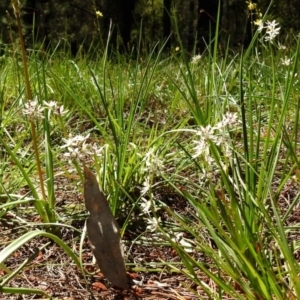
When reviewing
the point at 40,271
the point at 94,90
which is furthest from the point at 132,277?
the point at 94,90

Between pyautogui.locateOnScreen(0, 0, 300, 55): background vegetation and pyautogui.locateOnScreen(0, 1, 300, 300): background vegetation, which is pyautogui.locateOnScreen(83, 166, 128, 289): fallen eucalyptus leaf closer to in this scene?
pyautogui.locateOnScreen(0, 1, 300, 300): background vegetation

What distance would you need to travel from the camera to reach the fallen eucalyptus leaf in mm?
1048

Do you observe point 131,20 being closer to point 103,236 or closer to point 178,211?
point 178,211

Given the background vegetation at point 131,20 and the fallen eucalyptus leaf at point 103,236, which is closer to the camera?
the fallen eucalyptus leaf at point 103,236

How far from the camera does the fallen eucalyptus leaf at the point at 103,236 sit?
3.44 ft

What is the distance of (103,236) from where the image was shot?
1.06 metres

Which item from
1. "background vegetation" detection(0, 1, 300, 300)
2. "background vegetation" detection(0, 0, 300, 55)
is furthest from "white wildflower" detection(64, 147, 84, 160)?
"background vegetation" detection(0, 0, 300, 55)

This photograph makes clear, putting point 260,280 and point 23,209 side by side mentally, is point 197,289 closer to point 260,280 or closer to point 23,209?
point 260,280

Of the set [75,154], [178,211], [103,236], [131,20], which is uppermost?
[75,154]

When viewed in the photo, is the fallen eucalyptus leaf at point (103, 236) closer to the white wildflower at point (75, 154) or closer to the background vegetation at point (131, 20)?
the white wildflower at point (75, 154)

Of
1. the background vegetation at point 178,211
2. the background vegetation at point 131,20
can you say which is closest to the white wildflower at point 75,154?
the background vegetation at point 178,211

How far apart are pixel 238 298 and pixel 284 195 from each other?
691 millimetres

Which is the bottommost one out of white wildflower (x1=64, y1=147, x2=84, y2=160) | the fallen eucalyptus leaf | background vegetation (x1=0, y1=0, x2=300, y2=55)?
background vegetation (x1=0, y1=0, x2=300, y2=55)

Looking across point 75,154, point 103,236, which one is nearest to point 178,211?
point 103,236
